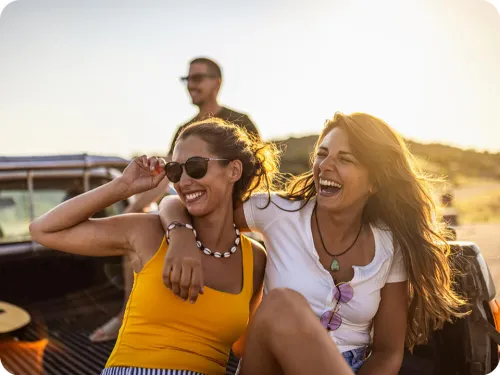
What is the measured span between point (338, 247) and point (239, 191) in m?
0.44

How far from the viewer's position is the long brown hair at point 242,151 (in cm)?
200

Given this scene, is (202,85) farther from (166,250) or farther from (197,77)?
(166,250)

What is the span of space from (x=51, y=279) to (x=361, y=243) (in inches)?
113

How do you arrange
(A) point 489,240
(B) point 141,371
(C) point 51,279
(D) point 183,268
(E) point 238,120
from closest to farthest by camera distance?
1. (D) point 183,268
2. (B) point 141,371
3. (E) point 238,120
4. (C) point 51,279
5. (A) point 489,240

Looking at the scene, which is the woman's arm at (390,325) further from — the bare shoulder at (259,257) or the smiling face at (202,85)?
the smiling face at (202,85)

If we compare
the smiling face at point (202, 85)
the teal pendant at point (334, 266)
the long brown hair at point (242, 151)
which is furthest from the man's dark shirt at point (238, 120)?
the teal pendant at point (334, 266)

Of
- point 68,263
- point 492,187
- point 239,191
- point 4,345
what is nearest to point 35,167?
point 68,263

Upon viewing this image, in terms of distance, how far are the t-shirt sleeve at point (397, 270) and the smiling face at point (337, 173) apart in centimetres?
27

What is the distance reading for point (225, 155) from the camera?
6.62ft

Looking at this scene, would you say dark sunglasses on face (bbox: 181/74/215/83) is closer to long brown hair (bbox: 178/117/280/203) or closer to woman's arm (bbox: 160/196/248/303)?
long brown hair (bbox: 178/117/280/203)

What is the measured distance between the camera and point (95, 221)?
5.93 feet

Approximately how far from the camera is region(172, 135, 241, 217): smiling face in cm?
192

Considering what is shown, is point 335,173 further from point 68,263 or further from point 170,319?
point 68,263

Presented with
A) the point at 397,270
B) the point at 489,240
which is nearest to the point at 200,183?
the point at 397,270
